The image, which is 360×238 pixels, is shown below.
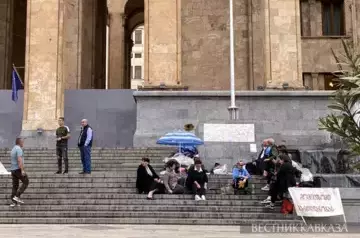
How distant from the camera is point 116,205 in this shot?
13.3 metres

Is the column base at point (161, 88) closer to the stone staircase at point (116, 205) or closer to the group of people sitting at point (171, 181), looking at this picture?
the stone staircase at point (116, 205)

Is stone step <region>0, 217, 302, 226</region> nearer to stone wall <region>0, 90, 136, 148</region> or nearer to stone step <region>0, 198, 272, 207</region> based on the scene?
stone step <region>0, 198, 272, 207</region>

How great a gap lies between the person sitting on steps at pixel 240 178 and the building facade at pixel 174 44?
29.3ft

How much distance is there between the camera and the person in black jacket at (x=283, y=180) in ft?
41.7

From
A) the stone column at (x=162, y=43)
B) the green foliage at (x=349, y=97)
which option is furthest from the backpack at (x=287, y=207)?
the stone column at (x=162, y=43)

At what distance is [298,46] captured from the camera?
23.2 metres

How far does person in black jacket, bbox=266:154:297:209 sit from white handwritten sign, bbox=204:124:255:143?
5.51 meters

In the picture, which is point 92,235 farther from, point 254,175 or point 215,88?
point 215,88


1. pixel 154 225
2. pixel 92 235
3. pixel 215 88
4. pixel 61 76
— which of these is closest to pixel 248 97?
pixel 215 88

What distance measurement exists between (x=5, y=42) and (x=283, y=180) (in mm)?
23670

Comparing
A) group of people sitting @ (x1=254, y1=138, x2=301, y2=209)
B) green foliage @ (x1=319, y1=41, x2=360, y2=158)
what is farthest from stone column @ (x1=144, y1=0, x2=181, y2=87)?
green foliage @ (x1=319, y1=41, x2=360, y2=158)

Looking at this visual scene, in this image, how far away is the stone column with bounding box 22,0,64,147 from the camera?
22941 mm

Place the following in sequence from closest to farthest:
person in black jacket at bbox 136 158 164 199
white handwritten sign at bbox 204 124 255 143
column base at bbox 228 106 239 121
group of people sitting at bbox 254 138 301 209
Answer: group of people sitting at bbox 254 138 301 209, person in black jacket at bbox 136 158 164 199, white handwritten sign at bbox 204 124 255 143, column base at bbox 228 106 239 121
